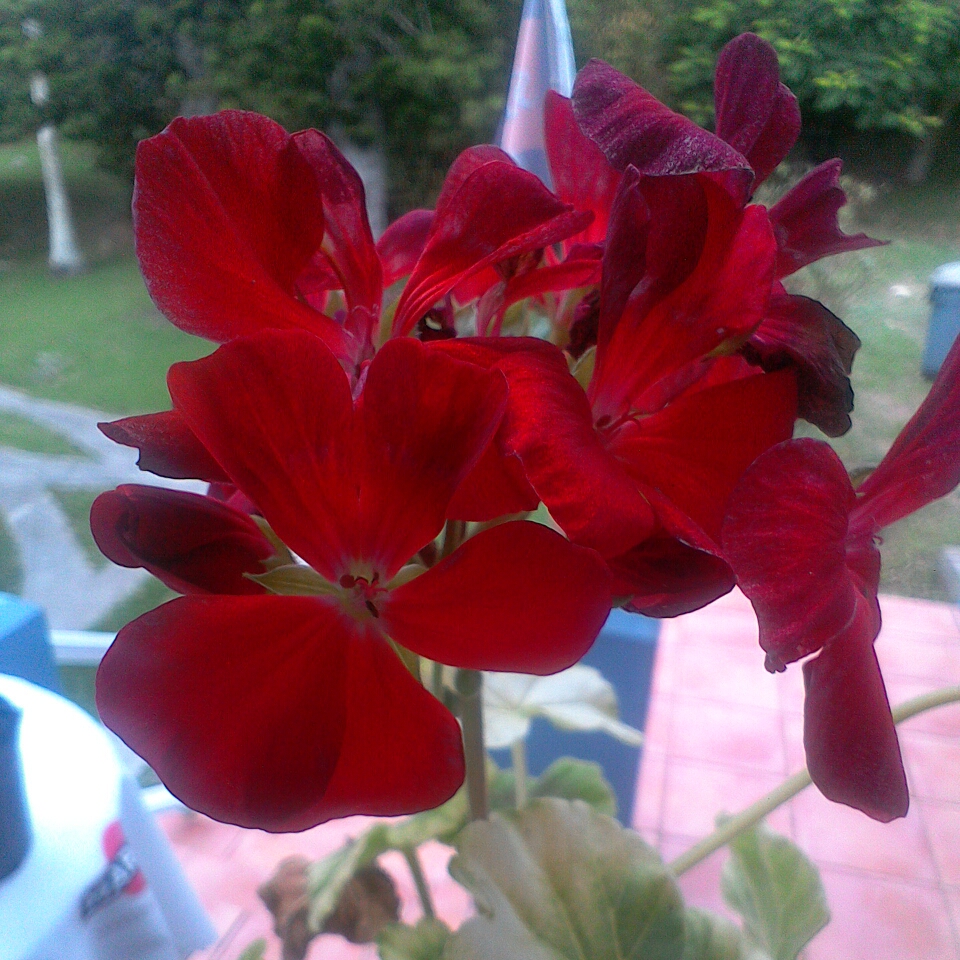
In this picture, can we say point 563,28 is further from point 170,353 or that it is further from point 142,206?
point 142,206

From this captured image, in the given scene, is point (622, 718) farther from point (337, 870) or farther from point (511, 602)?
point (511, 602)

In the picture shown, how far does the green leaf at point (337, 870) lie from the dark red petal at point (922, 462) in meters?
0.40

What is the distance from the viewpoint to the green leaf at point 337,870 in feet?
1.82

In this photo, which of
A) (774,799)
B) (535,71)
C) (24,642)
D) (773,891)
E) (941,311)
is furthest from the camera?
(941,311)

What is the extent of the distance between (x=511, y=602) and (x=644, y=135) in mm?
131

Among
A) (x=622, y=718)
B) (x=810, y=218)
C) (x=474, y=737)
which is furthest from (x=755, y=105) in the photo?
(x=622, y=718)

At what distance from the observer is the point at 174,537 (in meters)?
0.25

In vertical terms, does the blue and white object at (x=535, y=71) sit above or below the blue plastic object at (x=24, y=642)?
above

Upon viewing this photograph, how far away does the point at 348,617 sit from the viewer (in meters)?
0.25

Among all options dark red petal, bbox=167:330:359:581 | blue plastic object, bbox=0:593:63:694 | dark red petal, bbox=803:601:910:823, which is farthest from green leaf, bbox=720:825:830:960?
blue plastic object, bbox=0:593:63:694

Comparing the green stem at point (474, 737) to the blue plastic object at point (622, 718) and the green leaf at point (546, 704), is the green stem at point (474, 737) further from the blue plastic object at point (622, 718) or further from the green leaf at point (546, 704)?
the blue plastic object at point (622, 718)

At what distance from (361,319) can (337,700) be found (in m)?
0.13

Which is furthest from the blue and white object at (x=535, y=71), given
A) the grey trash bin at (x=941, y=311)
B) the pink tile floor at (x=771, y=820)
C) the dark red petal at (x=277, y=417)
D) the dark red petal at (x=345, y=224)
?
the pink tile floor at (x=771, y=820)

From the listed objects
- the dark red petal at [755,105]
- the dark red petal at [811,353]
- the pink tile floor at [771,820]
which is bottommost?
the pink tile floor at [771,820]
